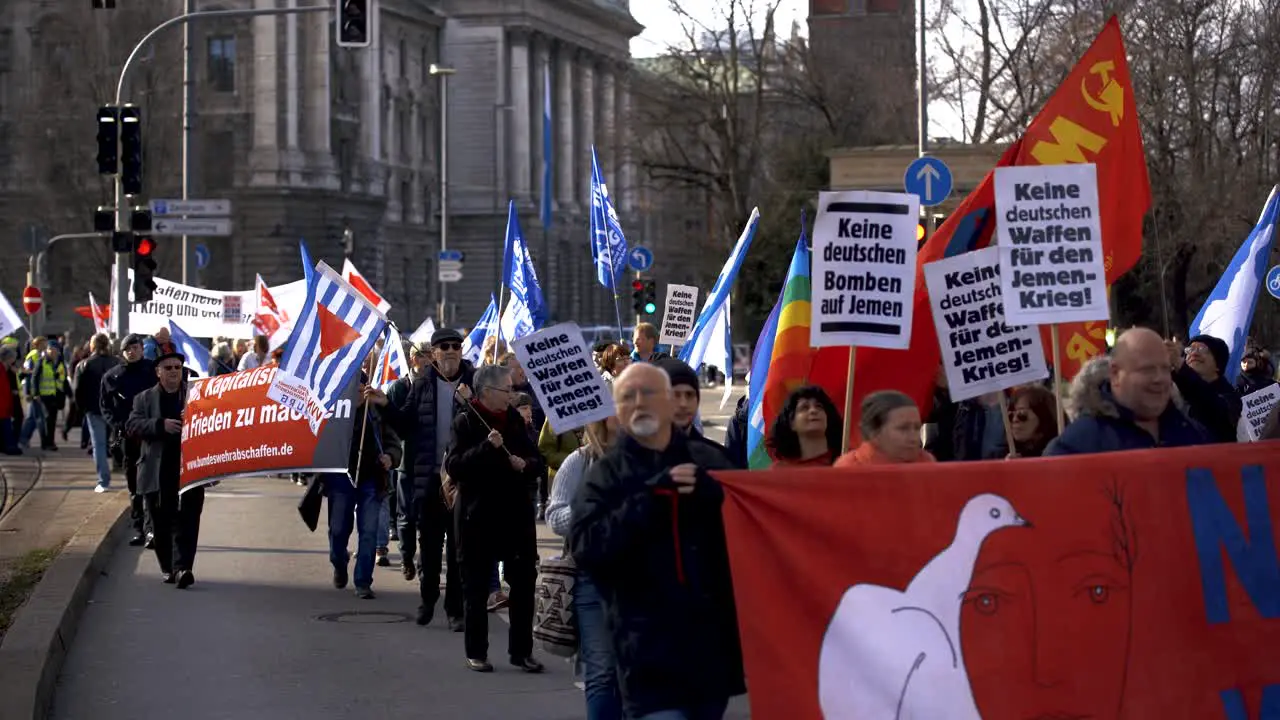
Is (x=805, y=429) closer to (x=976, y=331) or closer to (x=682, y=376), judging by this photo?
(x=682, y=376)

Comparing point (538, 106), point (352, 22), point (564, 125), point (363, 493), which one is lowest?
point (363, 493)

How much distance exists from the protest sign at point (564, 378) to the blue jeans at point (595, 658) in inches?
45.3

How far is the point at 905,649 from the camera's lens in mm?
6648

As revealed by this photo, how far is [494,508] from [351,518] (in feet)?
12.2

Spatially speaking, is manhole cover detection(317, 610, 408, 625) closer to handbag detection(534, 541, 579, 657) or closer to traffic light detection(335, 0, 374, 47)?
handbag detection(534, 541, 579, 657)

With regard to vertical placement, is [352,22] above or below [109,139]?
above

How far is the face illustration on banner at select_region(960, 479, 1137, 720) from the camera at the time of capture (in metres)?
6.70

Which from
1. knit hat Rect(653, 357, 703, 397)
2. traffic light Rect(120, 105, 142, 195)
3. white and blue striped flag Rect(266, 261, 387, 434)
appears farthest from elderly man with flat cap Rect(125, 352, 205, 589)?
traffic light Rect(120, 105, 142, 195)

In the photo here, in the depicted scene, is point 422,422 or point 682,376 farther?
point 422,422

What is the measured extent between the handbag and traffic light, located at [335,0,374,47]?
1692 cm

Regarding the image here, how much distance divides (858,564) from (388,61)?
294 ft

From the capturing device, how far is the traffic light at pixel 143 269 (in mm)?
27703

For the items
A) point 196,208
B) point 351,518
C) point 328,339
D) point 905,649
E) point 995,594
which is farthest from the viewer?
point 196,208

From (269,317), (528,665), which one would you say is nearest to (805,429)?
(528,665)
